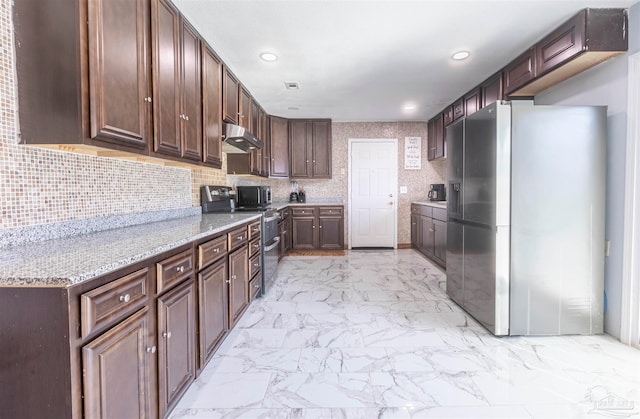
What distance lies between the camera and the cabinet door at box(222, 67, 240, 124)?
110 inches

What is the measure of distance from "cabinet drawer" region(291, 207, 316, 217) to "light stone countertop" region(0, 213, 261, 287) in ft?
11.7

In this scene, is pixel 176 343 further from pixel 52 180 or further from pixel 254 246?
pixel 254 246

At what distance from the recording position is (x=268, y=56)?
9.07 ft

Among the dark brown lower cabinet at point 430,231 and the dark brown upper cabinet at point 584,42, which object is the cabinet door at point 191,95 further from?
the dark brown lower cabinet at point 430,231

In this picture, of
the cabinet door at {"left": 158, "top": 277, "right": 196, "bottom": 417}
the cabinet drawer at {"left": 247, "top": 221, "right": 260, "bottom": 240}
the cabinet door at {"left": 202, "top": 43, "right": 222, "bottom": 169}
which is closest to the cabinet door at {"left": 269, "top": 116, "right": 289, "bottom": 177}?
the cabinet drawer at {"left": 247, "top": 221, "right": 260, "bottom": 240}

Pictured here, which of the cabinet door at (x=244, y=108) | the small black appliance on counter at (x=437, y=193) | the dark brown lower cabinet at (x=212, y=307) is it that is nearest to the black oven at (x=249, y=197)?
the cabinet door at (x=244, y=108)

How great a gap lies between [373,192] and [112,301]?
16.2 ft

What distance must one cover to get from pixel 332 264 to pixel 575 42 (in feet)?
11.4

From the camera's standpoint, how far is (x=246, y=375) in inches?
68.8

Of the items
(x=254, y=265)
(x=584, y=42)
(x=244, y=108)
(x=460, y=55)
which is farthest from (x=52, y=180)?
(x=584, y=42)

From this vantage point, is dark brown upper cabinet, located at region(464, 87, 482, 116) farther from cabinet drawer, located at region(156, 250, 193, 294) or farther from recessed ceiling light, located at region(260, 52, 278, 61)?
cabinet drawer, located at region(156, 250, 193, 294)

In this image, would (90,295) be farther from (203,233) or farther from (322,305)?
(322,305)

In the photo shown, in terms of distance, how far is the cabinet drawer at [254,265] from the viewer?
2.66 m

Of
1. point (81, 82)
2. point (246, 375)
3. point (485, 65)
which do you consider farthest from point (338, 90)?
point (246, 375)
